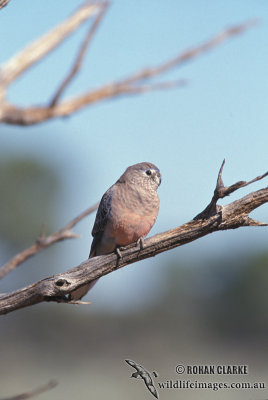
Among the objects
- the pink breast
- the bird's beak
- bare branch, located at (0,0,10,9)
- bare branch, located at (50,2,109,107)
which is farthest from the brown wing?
bare branch, located at (50,2,109,107)

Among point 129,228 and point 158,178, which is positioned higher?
point 158,178

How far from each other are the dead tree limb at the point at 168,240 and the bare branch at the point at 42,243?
0.87 feet

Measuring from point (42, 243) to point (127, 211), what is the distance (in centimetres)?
178

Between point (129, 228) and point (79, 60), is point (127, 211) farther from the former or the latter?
point (79, 60)

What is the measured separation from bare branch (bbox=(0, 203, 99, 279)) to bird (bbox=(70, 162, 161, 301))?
0.99 m

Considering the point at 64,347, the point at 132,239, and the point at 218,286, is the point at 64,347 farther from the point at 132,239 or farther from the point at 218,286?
the point at 132,239

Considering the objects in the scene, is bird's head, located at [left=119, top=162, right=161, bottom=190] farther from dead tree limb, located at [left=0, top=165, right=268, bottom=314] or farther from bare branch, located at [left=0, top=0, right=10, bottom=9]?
bare branch, located at [left=0, top=0, right=10, bottom=9]

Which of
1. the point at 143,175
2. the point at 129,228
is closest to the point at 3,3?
the point at 129,228

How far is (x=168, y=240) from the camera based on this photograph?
649cm

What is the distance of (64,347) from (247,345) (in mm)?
13987

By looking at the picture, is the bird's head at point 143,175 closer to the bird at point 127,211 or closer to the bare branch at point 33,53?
the bird at point 127,211

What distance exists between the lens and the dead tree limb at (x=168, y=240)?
625 centimetres

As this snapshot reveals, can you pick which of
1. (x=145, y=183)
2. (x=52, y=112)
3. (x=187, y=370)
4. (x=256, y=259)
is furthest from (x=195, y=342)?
(x=52, y=112)

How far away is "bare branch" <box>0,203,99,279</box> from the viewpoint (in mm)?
6206
